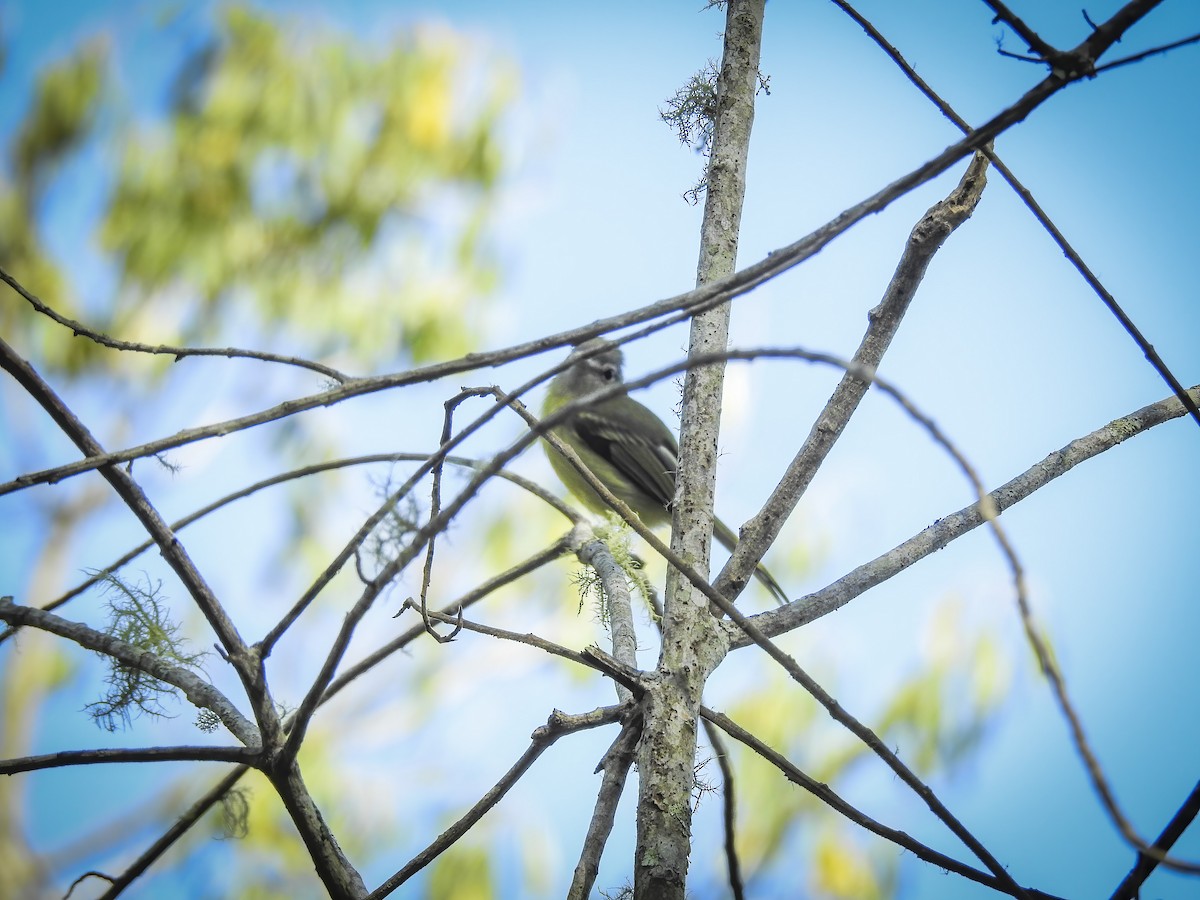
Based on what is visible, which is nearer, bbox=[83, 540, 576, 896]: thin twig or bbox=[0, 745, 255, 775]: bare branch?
bbox=[0, 745, 255, 775]: bare branch

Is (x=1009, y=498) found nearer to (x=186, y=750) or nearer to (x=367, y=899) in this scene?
(x=367, y=899)

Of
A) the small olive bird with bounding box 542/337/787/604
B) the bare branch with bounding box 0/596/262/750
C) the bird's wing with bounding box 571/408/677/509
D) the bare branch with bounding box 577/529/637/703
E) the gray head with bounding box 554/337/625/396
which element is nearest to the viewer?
the bare branch with bounding box 0/596/262/750

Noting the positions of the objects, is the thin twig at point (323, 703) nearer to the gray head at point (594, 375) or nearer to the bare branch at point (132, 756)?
the bare branch at point (132, 756)

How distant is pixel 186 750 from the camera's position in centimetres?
105

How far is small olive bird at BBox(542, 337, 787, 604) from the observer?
4609 mm

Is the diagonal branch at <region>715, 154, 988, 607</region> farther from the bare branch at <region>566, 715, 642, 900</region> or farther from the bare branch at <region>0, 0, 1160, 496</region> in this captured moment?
the bare branch at <region>0, 0, 1160, 496</region>

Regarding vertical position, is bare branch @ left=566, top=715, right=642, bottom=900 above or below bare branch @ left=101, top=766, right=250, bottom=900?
below

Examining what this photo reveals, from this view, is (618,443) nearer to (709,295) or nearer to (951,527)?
(951,527)

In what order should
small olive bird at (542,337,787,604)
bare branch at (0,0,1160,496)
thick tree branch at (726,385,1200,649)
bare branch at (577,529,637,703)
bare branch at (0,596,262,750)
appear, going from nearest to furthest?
1. bare branch at (0,0,1160,496)
2. bare branch at (0,596,262,750)
3. thick tree branch at (726,385,1200,649)
4. bare branch at (577,529,637,703)
5. small olive bird at (542,337,787,604)

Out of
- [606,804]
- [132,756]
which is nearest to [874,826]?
[606,804]

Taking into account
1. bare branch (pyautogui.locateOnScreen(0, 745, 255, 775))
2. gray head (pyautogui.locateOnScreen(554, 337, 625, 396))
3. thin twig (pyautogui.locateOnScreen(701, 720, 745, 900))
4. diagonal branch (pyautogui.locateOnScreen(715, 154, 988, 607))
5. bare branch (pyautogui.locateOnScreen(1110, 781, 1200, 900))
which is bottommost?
bare branch (pyautogui.locateOnScreen(1110, 781, 1200, 900))

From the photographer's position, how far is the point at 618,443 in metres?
5.00

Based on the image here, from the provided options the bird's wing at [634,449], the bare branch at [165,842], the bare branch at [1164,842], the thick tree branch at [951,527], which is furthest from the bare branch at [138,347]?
the bird's wing at [634,449]

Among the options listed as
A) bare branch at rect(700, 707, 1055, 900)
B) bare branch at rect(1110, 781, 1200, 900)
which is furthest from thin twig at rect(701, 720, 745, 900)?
bare branch at rect(1110, 781, 1200, 900)
